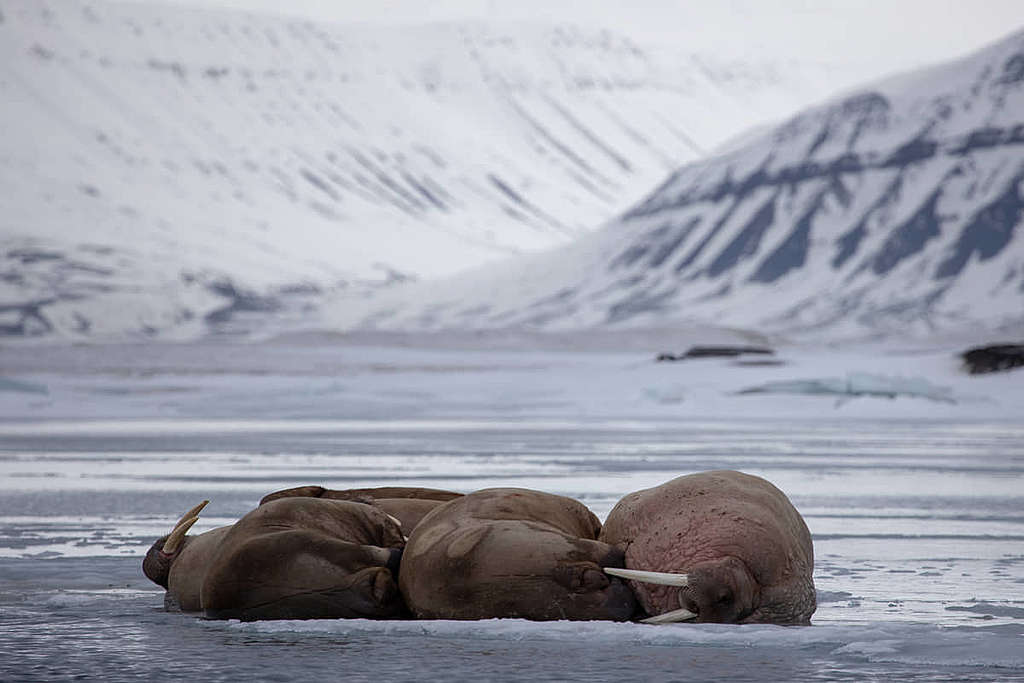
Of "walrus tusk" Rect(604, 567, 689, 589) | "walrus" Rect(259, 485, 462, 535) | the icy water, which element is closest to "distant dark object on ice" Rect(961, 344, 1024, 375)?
the icy water

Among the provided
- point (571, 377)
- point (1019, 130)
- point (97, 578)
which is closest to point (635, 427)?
point (571, 377)

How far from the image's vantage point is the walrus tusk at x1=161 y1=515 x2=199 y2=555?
923 centimetres

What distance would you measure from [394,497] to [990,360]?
41.6 m

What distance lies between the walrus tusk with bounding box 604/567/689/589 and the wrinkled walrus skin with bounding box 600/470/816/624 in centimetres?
4

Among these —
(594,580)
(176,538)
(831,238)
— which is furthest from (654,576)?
(831,238)

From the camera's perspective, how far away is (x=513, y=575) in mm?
7977

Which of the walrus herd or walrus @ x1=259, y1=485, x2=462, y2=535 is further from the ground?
walrus @ x1=259, y1=485, x2=462, y2=535

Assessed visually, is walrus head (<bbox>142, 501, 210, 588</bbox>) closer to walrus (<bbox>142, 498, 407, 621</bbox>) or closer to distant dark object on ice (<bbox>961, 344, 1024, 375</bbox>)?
walrus (<bbox>142, 498, 407, 621</bbox>)

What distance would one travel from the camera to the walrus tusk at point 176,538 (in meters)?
9.23

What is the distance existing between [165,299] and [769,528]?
19269cm

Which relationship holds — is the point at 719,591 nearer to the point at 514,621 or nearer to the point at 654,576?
the point at 654,576

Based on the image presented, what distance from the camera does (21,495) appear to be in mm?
16016

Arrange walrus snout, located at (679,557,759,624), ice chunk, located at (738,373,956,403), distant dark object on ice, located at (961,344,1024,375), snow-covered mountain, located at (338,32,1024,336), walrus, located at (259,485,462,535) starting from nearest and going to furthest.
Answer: walrus snout, located at (679,557,759,624) < walrus, located at (259,485,462,535) < ice chunk, located at (738,373,956,403) < distant dark object on ice, located at (961,344,1024,375) < snow-covered mountain, located at (338,32,1024,336)

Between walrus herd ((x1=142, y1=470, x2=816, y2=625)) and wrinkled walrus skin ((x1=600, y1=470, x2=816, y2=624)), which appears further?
walrus herd ((x1=142, y1=470, x2=816, y2=625))
